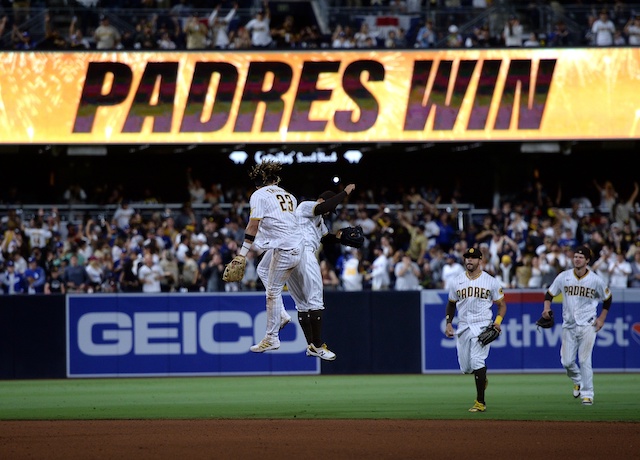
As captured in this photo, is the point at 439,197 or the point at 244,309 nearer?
the point at 244,309

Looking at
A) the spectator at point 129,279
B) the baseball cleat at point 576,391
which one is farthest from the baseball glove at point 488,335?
the spectator at point 129,279

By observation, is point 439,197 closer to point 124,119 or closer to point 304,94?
point 304,94

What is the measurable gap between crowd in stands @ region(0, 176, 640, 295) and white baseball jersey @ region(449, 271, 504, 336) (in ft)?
24.0

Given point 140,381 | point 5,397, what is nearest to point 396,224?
point 140,381

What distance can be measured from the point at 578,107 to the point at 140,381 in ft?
43.0

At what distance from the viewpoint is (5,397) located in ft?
57.9

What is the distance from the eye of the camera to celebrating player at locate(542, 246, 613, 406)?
1549 centimetres

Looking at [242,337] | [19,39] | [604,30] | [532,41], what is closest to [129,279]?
[242,337]

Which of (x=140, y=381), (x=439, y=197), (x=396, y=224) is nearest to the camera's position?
(x=140, y=381)

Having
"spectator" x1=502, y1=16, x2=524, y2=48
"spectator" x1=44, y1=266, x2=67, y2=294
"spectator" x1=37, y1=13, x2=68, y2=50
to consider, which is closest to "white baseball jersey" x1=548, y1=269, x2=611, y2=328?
"spectator" x1=44, y1=266, x2=67, y2=294

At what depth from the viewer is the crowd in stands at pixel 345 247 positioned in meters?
22.5

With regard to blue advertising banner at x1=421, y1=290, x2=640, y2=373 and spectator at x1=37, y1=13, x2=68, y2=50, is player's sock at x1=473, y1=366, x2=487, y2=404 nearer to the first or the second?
blue advertising banner at x1=421, y1=290, x2=640, y2=373

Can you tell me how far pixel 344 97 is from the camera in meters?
27.2

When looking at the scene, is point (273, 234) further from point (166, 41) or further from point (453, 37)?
point (453, 37)
